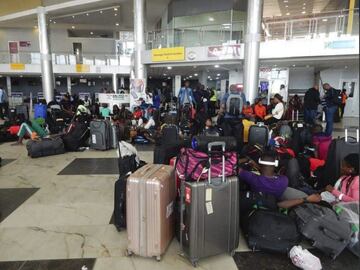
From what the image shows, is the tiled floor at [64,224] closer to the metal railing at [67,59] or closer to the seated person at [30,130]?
the seated person at [30,130]

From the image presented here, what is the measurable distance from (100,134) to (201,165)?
532 centimetres

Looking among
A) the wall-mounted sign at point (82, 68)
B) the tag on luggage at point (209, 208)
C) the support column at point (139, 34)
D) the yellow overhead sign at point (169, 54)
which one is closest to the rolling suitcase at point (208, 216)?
the tag on luggage at point (209, 208)

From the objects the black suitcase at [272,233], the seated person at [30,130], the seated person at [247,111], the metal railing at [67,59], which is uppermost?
the metal railing at [67,59]

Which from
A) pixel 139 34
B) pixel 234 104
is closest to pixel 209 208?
pixel 234 104

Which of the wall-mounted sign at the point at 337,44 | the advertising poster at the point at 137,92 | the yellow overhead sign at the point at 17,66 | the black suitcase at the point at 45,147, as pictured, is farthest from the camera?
the yellow overhead sign at the point at 17,66

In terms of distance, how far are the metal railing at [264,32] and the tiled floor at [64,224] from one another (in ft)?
31.5

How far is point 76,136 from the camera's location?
23.4ft

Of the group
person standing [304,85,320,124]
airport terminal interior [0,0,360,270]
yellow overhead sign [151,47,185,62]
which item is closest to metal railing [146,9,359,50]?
airport terminal interior [0,0,360,270]

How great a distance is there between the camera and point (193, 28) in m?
13.7

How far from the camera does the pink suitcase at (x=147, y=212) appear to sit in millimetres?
2438

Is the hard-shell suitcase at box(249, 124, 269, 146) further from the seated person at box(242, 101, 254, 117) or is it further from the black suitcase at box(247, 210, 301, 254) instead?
the black suitcase at box(247, 210, 301, 254)

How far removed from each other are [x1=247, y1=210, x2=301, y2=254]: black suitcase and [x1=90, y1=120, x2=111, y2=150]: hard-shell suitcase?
5286 millimetres

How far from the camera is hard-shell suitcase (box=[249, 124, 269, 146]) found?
18.0 feet

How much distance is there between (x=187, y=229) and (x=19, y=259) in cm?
162
